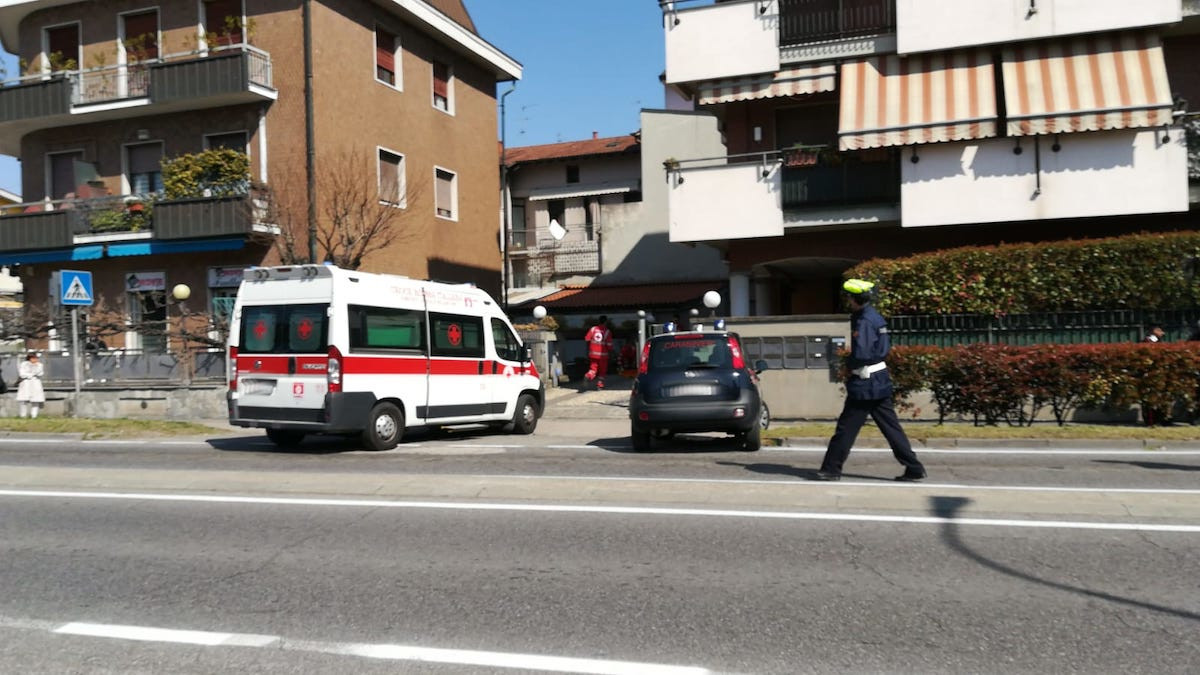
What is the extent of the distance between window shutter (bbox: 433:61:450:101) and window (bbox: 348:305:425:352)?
15504 mm

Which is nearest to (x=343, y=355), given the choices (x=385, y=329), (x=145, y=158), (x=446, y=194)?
(x=385, y=329)

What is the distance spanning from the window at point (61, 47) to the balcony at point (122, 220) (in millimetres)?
3629

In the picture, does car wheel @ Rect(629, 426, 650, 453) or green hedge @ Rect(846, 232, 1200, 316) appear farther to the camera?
green hedge @ Rect(846, 232, 1200, 316)

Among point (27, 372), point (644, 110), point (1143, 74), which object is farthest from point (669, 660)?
point (644, 110)

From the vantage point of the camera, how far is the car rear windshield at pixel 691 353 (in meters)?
12.0

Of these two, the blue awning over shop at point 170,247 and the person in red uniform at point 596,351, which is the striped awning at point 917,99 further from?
the blue awning over shop at point 170,247

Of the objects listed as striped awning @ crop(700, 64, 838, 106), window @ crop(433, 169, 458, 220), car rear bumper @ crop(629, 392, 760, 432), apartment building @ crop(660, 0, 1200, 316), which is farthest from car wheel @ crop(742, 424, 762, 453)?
window @ crop(433, 169, 458, 220)

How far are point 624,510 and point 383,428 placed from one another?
19.1 ft

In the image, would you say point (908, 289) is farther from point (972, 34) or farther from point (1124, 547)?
point (1124, 547)

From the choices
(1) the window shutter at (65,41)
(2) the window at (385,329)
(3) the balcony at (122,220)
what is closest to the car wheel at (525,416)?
(2) the window at (385,329)

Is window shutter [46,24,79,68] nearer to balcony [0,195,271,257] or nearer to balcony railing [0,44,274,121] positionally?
balcony railing [0,44,274,121]

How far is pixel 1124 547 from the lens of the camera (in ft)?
19.8

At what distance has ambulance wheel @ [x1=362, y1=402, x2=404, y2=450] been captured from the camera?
12209 millimetres

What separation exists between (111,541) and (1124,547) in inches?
287
